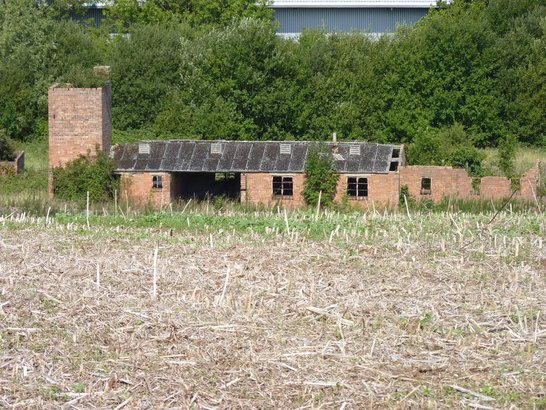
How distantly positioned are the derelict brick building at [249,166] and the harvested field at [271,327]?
888 inches

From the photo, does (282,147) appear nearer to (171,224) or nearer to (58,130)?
(58,130)

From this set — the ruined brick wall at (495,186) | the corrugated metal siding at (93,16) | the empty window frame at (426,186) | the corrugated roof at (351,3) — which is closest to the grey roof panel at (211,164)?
the empty window frame at (426,186)

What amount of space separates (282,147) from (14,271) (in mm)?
27909

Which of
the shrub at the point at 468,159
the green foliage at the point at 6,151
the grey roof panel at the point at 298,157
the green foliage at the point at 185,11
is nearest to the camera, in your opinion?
the grey roof panel at the point at 298,157

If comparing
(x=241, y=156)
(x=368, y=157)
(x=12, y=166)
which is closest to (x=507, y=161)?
(x=368, y=157)

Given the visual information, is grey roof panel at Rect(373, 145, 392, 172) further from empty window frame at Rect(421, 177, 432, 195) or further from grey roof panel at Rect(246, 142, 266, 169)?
grey roof panel at Rect(246, 142, 266, 169)

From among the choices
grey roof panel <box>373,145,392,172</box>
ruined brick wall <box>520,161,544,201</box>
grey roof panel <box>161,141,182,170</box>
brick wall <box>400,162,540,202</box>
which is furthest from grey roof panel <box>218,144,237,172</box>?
ruined brick wall <box>520,161,544,201</box>

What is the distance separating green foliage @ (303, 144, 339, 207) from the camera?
44319 mm

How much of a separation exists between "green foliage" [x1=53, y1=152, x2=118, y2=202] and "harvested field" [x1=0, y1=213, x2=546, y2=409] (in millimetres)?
22702

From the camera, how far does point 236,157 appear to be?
46125 millimetres

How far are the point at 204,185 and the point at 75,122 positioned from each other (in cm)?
560

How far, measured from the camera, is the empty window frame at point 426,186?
44.7 metres

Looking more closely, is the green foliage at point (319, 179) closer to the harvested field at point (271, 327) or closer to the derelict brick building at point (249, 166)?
the derelict brick building at point (249, 166)

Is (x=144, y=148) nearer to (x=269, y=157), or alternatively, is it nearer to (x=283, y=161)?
(x=269, y=157)
